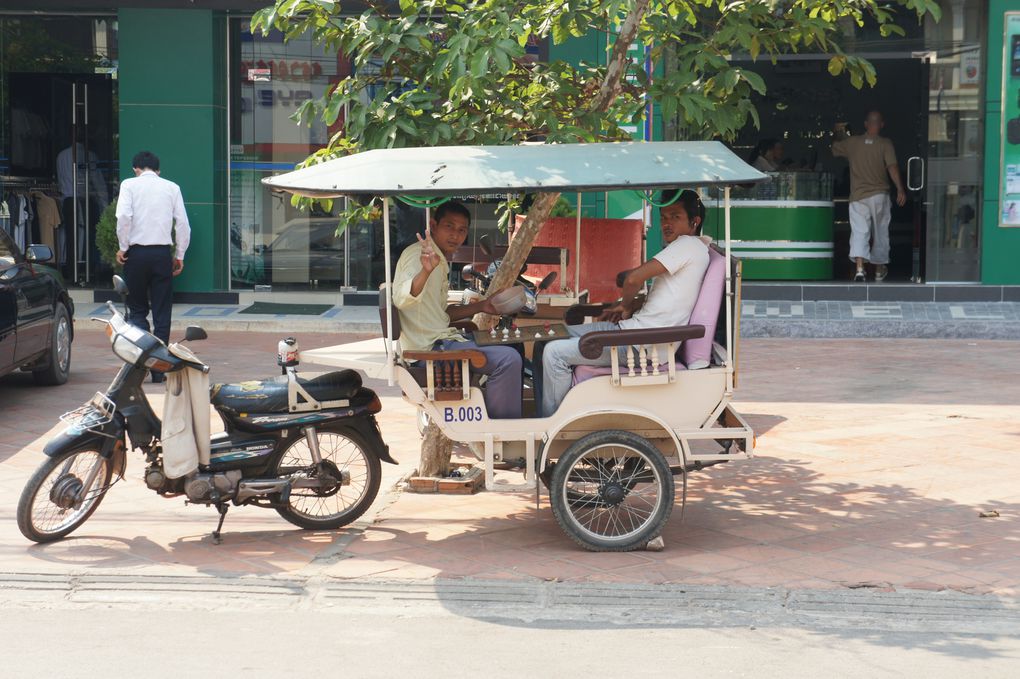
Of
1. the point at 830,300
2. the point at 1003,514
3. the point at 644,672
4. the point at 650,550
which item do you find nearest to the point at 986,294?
the point at 830,300

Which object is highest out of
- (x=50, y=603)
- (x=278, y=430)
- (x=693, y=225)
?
(x=693, y=225)

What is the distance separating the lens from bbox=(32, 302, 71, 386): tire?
11.6m

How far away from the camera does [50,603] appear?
604 cm

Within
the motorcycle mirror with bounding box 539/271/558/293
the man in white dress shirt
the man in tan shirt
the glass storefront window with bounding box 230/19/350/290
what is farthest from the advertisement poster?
the man in white dress shirt

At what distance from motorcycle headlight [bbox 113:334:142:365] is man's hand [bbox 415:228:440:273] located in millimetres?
1444

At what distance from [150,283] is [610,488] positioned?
6.17 m

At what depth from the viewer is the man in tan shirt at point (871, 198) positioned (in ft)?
57.1

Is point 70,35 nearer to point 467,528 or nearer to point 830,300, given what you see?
point 830,300

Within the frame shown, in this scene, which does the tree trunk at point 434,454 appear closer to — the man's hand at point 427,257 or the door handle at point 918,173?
the man's hand at point 427,257

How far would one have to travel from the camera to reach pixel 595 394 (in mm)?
6906

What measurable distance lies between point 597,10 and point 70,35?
1216 cm

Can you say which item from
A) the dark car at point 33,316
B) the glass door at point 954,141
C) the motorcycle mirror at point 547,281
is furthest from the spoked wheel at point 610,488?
the glass door at point 954,141

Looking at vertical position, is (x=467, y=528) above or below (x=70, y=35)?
below

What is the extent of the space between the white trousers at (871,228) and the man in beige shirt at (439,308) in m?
10.9
